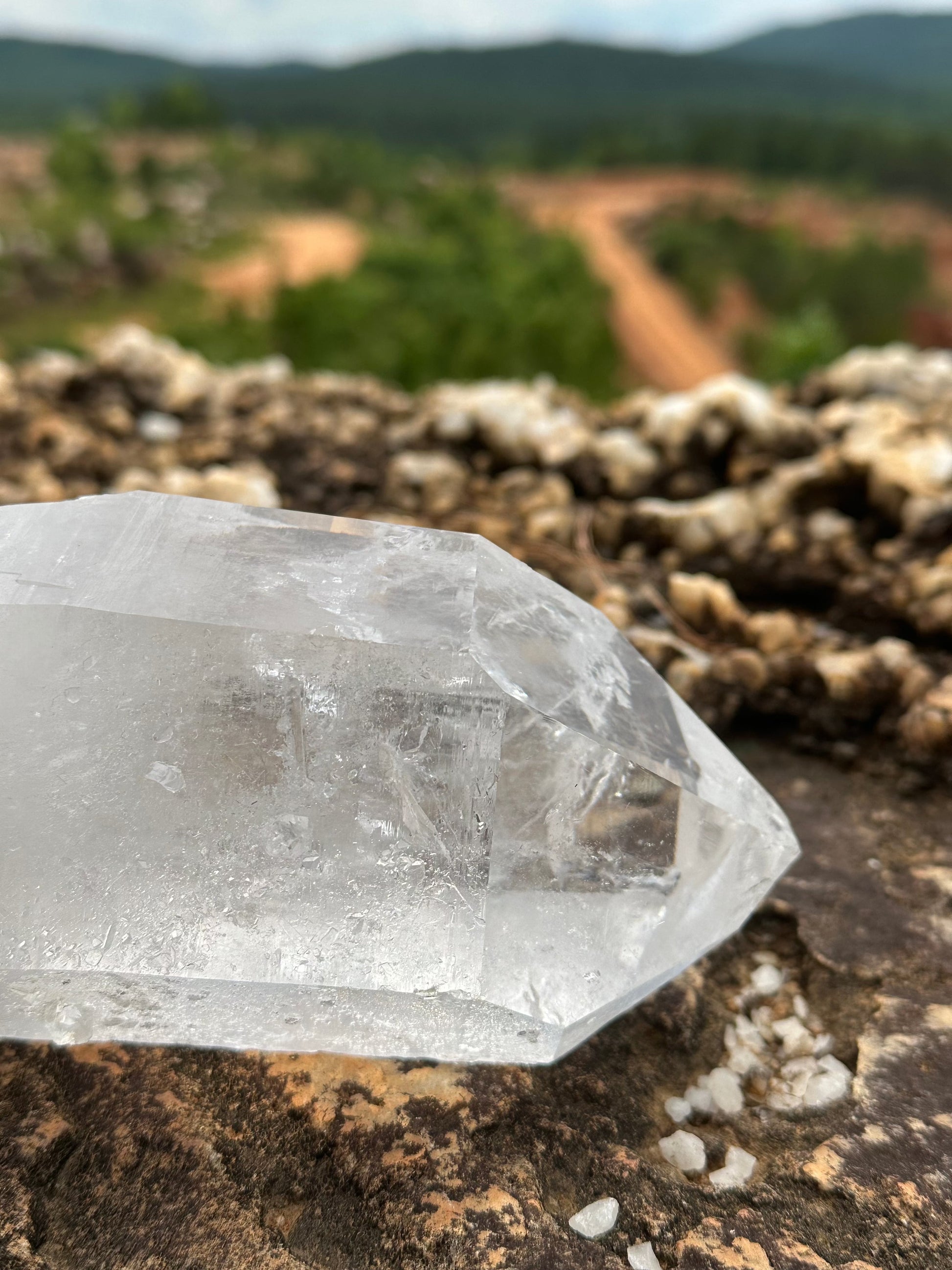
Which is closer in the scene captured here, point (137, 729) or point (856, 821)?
point (137, 729)

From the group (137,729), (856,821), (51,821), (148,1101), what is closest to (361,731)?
(137,729)

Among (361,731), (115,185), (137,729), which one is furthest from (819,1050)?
(115,185)

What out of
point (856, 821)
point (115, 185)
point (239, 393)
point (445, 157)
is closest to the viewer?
point (856, 821)

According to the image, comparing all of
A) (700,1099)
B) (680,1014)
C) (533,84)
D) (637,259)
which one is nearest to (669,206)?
(637,259)

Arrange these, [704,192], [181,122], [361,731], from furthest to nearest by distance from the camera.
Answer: [181,122] < [704,192] < [361,731]

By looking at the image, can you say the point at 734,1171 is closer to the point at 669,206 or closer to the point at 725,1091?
the point at 725,1091

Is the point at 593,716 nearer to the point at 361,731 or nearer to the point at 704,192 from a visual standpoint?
the point at 361,731

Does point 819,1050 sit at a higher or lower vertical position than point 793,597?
lower

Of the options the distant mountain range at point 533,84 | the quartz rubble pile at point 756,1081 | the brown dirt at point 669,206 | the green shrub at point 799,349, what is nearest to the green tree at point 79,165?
the brown dirt at point 669,206
